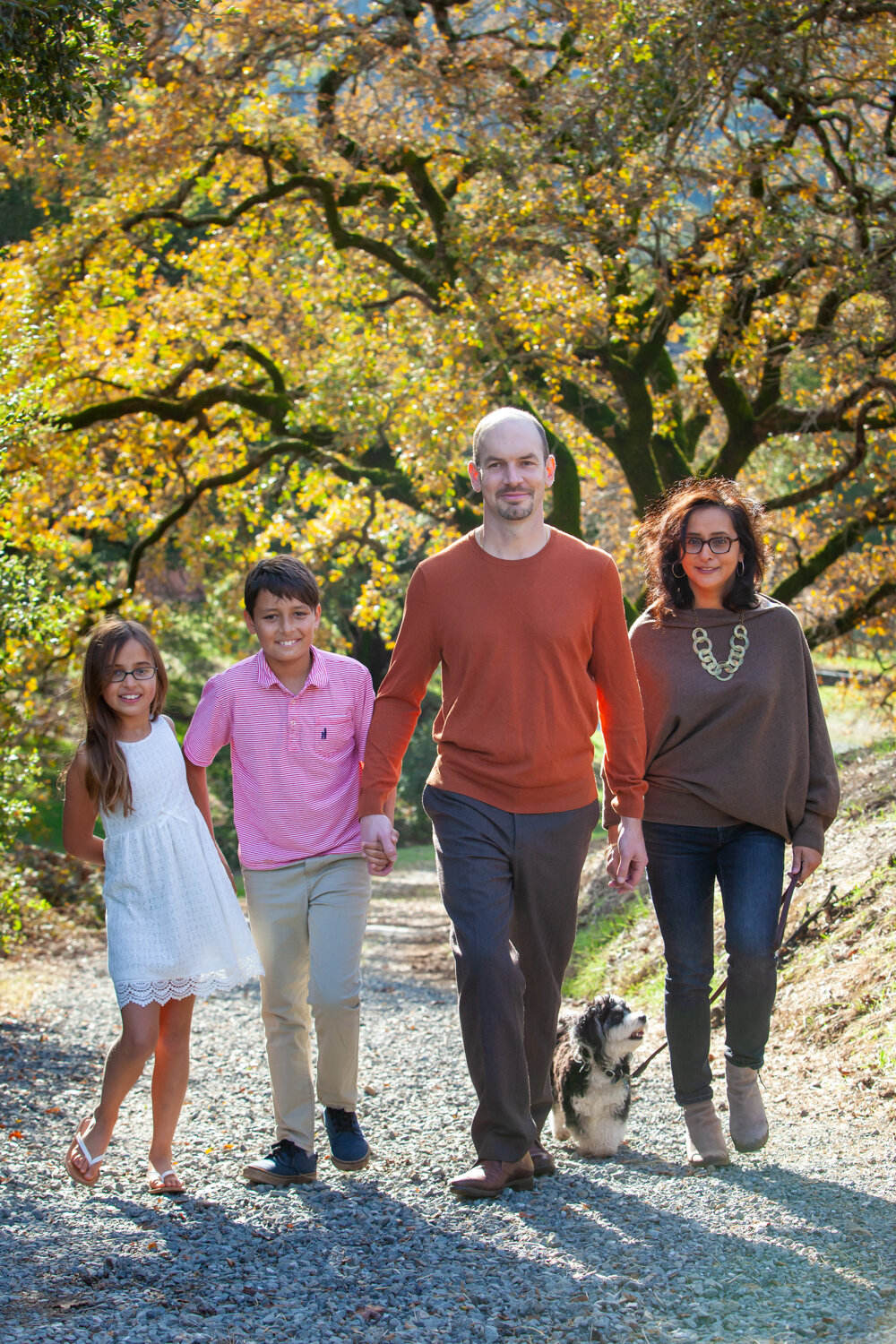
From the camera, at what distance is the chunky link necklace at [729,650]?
14.1 feet

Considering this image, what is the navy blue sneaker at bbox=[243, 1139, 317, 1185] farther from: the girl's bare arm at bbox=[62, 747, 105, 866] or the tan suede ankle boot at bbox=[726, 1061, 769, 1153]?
the tan suede ankle boot at bbox=[726, 1061, 769, 1153]

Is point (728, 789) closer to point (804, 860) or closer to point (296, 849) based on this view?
point (804, 860)

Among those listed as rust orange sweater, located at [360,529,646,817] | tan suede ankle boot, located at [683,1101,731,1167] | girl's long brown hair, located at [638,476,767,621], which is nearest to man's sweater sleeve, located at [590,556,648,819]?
rust orange sweater, located at [360,529,646,817]

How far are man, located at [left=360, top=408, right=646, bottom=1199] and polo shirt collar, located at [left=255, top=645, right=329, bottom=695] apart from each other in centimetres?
28

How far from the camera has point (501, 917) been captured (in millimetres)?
3926

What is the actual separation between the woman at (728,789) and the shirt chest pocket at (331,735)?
3.07 feet

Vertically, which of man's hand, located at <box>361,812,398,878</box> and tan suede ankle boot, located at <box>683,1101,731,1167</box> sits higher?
man's hand, located at <box>361,812,398,878</box>

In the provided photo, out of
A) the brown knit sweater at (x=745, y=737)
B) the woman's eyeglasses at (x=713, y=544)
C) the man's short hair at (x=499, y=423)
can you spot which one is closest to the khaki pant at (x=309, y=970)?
the brown knit sweater at (x=745, y=737)

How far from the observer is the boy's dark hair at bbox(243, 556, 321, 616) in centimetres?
420

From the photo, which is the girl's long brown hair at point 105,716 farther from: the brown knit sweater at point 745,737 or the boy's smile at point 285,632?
the brown knit sweater at point 745,737

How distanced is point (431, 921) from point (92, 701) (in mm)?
10314

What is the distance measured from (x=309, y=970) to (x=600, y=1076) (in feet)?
3.62

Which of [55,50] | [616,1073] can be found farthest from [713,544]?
[55,50]

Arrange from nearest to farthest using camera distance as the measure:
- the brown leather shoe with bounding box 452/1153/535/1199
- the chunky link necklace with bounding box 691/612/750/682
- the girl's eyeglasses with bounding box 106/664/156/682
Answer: the brown leather shoe with bounding box 452/1153/535/1199
the girl's eyeglasses with bounding box 106/664/156/682
the chunky link necklace with bounding box 691/612/750/682
